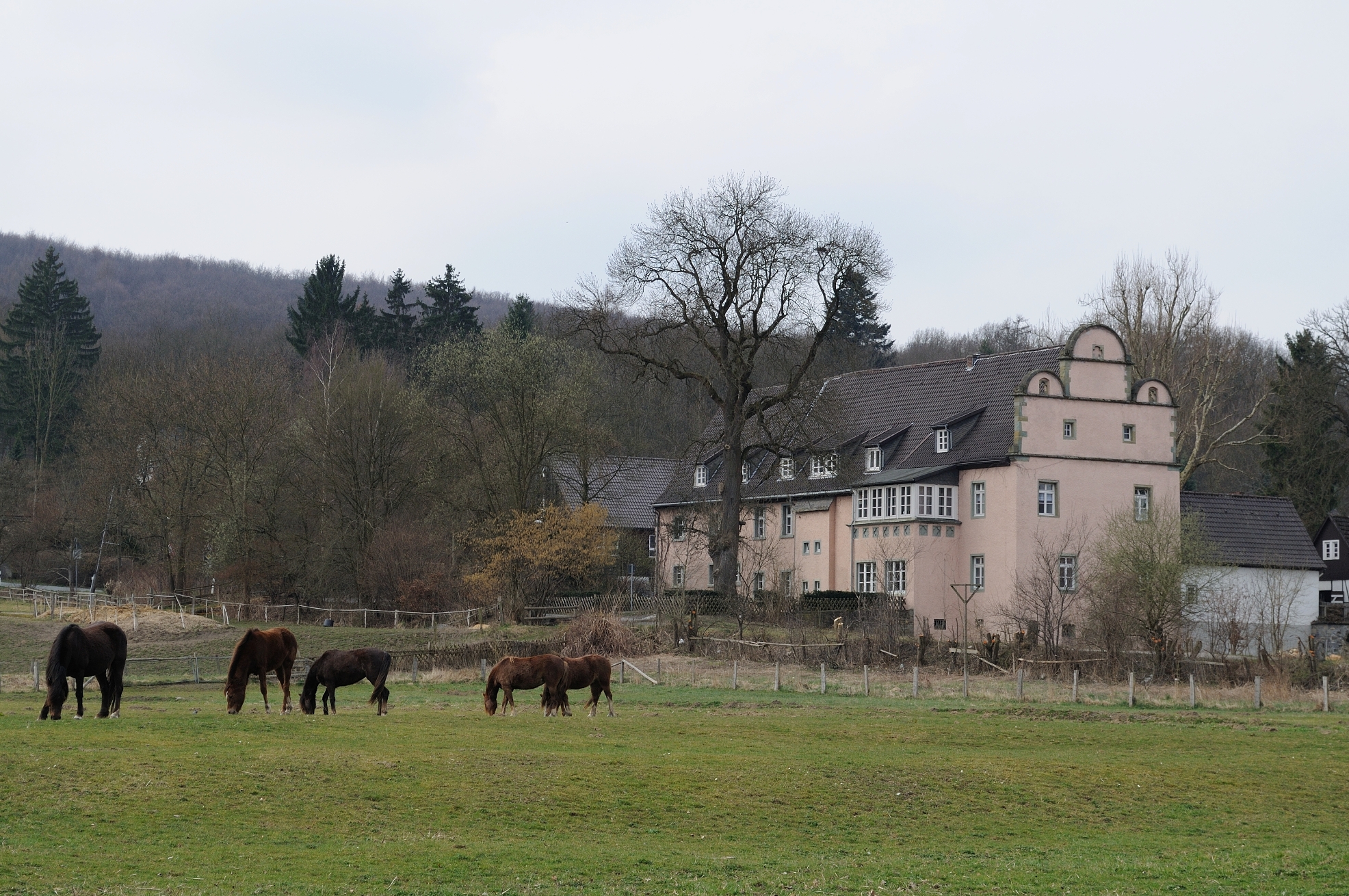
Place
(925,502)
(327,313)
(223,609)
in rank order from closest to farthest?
(925,502) < (223,609) < (327,313)

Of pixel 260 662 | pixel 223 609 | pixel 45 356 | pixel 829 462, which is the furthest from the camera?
pixel 45 356

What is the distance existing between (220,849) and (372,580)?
5145cm

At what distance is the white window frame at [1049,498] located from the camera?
58625mm

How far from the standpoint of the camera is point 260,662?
25641 millimetres

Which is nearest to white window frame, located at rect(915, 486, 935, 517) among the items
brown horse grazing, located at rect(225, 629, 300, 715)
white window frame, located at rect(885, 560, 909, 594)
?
white window frame, located at rect(885, 560, 909, 594)

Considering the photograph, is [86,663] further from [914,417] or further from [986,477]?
[914,417]

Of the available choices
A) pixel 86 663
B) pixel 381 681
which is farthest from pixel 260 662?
pixel 86 663

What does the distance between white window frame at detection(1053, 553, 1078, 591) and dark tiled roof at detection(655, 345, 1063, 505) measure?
15.7ft

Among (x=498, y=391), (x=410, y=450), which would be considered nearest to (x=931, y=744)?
(x=498, y=391)

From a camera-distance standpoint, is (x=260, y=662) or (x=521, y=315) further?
(x=521, y=315)

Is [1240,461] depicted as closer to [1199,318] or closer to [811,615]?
[1199,318]

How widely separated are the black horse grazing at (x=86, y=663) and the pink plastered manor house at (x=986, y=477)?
37.6 metres

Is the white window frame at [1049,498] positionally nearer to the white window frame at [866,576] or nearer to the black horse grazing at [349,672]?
the white window frame at [866,576]

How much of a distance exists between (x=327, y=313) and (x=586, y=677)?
8269 cm
